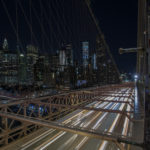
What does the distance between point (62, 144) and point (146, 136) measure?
2.30 meters

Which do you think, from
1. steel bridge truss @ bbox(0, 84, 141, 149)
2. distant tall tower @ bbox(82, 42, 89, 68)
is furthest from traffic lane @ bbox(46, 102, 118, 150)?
distant tall tower @ bbox(82, 42, 89, 68)

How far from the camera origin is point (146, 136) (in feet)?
3.92

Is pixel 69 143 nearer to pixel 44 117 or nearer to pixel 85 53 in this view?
pixel 44 117

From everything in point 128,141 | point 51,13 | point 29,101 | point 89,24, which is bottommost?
point 29,101

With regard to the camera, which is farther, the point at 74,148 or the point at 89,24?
the point at 89,24

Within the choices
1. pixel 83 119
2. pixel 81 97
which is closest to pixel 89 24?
pixel 81 97

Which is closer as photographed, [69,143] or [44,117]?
[69,143]

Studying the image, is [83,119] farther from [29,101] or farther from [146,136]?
[146,136]

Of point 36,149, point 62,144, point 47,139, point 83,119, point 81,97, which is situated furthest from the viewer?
point 81,97

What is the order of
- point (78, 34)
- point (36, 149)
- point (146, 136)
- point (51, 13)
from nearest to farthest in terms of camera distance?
point (146, 136), point (36, 149), point (51, 13), point (78, 34)

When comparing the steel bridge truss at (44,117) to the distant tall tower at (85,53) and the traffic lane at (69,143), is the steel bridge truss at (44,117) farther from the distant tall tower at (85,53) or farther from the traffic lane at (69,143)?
the distant tall tower at (85,53)

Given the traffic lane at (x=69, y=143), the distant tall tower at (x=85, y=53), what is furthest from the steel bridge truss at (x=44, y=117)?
the distant tall tower at (x=85, y=53)

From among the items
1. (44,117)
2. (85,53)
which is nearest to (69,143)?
(44,117)

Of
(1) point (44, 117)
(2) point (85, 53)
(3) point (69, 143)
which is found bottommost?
(3) point (69, 143)
